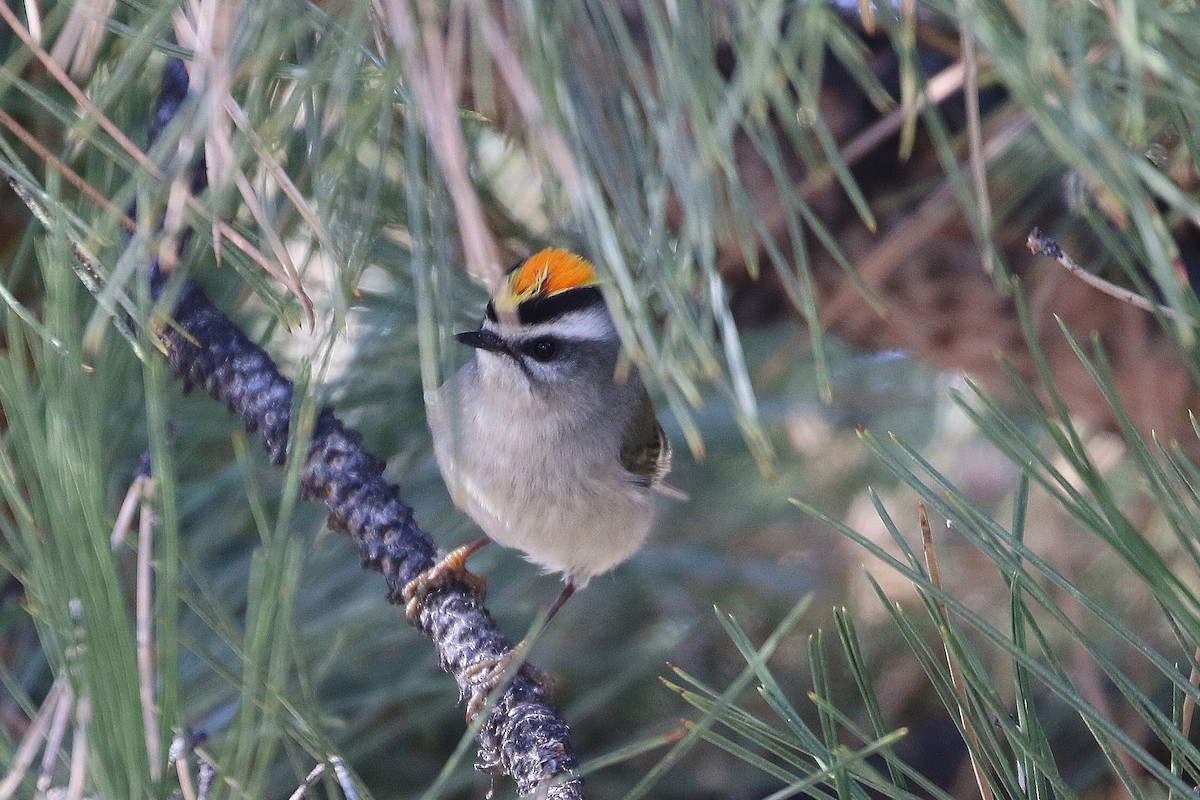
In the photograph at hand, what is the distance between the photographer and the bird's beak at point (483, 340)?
62.8 inches

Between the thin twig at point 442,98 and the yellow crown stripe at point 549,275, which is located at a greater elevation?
the thin twig at point 442,98

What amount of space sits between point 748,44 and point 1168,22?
25 centimetres

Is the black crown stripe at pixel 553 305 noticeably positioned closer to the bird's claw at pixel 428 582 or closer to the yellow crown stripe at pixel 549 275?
the yellow crown stripe at pixel 549 275

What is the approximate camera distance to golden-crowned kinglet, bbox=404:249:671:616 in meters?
1.66

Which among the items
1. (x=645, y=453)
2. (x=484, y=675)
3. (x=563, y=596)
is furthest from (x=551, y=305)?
(x=484, y=675)

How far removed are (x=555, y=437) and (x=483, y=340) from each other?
0.23 m

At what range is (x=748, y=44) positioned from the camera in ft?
2.29

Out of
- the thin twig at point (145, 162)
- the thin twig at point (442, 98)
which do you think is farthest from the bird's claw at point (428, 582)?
the thin twig at point (442, 98)

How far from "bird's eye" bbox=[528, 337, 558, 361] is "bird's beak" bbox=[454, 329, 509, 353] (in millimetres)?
70

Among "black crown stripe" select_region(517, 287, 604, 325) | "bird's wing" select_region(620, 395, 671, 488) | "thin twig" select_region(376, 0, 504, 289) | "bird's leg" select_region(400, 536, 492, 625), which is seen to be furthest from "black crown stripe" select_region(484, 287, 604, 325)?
"thin twig" select_region(376, 0, 504, 289)

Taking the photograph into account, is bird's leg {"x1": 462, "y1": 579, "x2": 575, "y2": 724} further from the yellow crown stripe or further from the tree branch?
the yellow crown stripe

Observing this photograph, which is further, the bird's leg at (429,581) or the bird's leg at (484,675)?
the bird's leg at (429,581)

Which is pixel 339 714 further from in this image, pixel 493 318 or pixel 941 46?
pixel 941 46

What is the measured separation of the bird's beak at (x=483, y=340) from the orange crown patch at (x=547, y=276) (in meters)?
0.06
